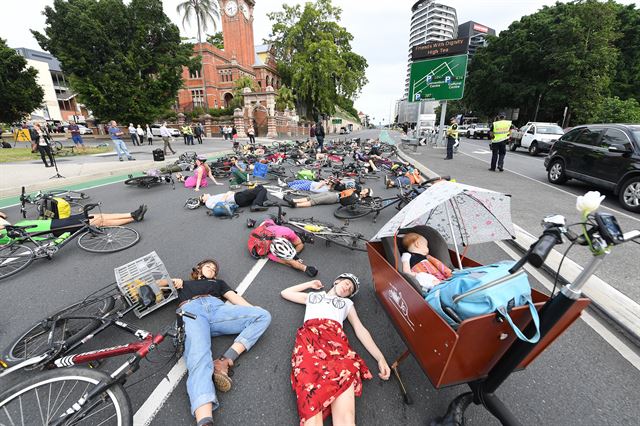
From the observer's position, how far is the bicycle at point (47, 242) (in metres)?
3.89

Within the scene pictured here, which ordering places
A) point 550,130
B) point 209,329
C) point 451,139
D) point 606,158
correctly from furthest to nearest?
point 550,130, point 451,139, point 606,158, point 209,329

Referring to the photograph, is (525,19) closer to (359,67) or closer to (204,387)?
(359,67)

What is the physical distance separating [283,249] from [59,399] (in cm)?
271

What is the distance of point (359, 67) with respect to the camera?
3938cm

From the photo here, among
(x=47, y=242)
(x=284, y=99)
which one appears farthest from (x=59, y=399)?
(x=284, y=99)

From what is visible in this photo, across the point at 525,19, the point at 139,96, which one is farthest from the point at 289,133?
the point at 525,19

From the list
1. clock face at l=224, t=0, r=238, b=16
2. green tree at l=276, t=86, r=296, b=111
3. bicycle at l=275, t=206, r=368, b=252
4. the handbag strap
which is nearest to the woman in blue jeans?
bicycle at l=275, t=206, r=368, b=252

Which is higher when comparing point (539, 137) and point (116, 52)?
point (116, 52)

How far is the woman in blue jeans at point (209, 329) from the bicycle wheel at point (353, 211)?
352 centimetres

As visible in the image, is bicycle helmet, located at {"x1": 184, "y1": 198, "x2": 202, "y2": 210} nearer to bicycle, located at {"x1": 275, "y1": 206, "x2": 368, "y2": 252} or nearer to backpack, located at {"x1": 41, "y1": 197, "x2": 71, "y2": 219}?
backpack, located at {"x1": 41, "y1": 197, "x2": 71, "y2": 219}

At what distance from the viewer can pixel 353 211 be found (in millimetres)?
6238

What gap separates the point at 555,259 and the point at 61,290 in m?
6.90

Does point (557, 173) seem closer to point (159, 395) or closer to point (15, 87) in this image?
point (159, 395)

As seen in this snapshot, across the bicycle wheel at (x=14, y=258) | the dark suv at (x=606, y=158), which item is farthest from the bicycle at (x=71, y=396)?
the dark suv at (x=606, y=158)
